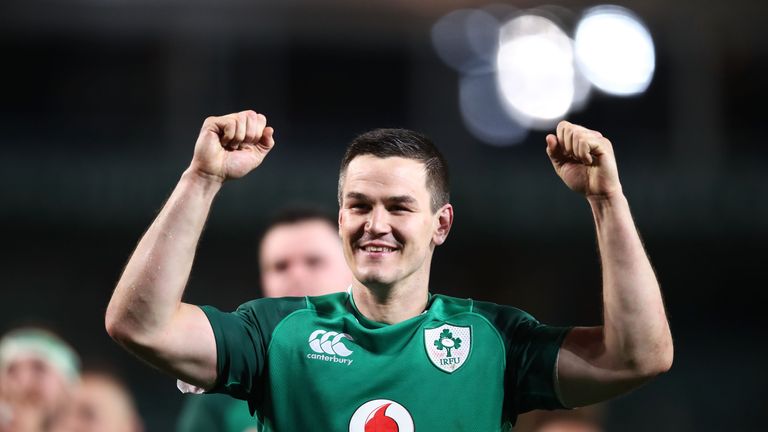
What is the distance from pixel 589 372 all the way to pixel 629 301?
237mm

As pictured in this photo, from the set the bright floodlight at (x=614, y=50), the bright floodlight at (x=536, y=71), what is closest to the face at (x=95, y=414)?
the bright floodlight at (x=536, y=71)

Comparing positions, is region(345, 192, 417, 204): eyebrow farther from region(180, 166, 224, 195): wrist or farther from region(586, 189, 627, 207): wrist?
region(586, 189, 627, 207): wrist

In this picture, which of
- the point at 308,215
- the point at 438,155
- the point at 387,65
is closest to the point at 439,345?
the point at 438,155

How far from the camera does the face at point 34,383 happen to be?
18.6ft

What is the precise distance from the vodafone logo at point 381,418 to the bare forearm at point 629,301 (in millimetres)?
575

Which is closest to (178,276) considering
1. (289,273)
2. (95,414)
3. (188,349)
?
(188,349)

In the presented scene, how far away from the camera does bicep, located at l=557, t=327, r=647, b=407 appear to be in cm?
279

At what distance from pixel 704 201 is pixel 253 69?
19.7 ft

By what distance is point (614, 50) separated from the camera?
13359 mm

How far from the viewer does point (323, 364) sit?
9.52ft

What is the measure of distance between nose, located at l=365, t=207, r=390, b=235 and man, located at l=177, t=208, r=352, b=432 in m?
1.60

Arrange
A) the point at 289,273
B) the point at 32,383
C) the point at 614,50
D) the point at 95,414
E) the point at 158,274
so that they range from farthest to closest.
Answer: the point at 614,50 → the point at 32,383 → the point at 95,414 → the point at 289,273 → the point at 158,274

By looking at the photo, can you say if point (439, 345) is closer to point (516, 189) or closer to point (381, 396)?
point (381, 396)

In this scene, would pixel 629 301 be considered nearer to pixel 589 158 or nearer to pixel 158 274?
pixel 589 158
